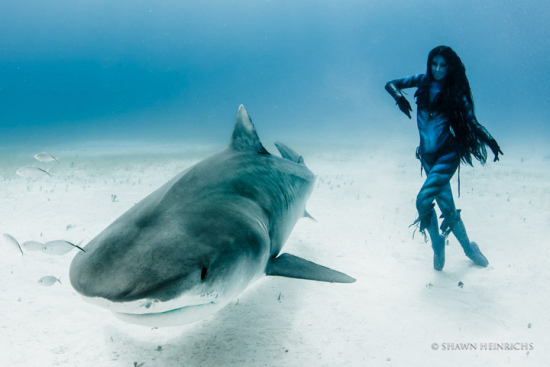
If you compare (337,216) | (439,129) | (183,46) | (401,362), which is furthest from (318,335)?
(183,46)

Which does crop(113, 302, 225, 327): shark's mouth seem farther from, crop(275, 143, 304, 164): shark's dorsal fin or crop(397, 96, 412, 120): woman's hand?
crop(397, 96, 412, 120): woman's hand

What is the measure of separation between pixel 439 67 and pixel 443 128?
2.63 feet

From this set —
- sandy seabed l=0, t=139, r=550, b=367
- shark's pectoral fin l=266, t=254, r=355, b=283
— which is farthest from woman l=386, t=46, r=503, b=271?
shark's pectoral fin l=266, t=254, r=355, b=283

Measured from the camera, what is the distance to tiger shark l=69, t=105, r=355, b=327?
147 centimetres

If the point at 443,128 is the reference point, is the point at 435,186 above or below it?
below

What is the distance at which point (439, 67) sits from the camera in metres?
4.06

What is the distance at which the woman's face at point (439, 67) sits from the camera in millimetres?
4023

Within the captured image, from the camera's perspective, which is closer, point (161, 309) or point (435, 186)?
point (161, 309)

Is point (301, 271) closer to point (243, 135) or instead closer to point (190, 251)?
point (190, 251)

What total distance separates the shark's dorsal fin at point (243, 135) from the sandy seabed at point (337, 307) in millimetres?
1776

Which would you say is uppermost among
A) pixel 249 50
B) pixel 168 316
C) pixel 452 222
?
pixel 249 50

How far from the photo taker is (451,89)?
13.3ft

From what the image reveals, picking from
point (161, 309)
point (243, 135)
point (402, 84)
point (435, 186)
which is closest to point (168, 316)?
point (161, 309)

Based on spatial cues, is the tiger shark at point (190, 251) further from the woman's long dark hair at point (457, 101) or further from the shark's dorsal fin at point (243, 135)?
the woman's long dark hair at point (457, 101)
